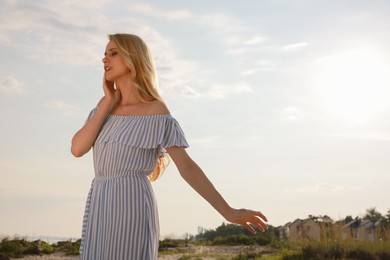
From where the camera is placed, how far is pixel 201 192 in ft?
11.0

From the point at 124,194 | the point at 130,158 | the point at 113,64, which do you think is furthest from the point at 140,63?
the point at 124,194

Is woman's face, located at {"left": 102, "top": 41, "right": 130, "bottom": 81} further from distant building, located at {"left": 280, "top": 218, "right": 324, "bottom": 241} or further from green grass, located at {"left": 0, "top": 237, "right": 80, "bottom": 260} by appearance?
distant building, located at {"left": 280, "top": 218, "right": 324, "bottom": 241}

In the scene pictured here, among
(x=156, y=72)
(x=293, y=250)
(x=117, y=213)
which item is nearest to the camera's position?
(x=117, y=213)

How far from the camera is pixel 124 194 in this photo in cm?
329

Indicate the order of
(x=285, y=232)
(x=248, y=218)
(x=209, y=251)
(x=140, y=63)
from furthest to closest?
(x=285, y=232) < (x=209, y=251) < (x=140, y=63) < (x=248, y=218)

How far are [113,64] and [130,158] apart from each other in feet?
1.63

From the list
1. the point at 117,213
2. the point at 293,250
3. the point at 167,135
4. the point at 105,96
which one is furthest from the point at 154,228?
the point at 293,250

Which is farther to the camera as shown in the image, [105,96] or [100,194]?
[105,96]

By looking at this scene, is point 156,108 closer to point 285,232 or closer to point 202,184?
point 202,184

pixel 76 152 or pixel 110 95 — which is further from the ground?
pixel 110 95

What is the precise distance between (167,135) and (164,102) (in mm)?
186

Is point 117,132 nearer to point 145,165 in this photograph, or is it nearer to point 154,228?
point 145,165

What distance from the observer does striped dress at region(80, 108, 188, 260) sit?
3.28 m

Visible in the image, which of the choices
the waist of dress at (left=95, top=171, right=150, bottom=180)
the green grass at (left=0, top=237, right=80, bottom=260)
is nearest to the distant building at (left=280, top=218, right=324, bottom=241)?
the green grass at (left=0, top=237, right=80, bottom=260)
